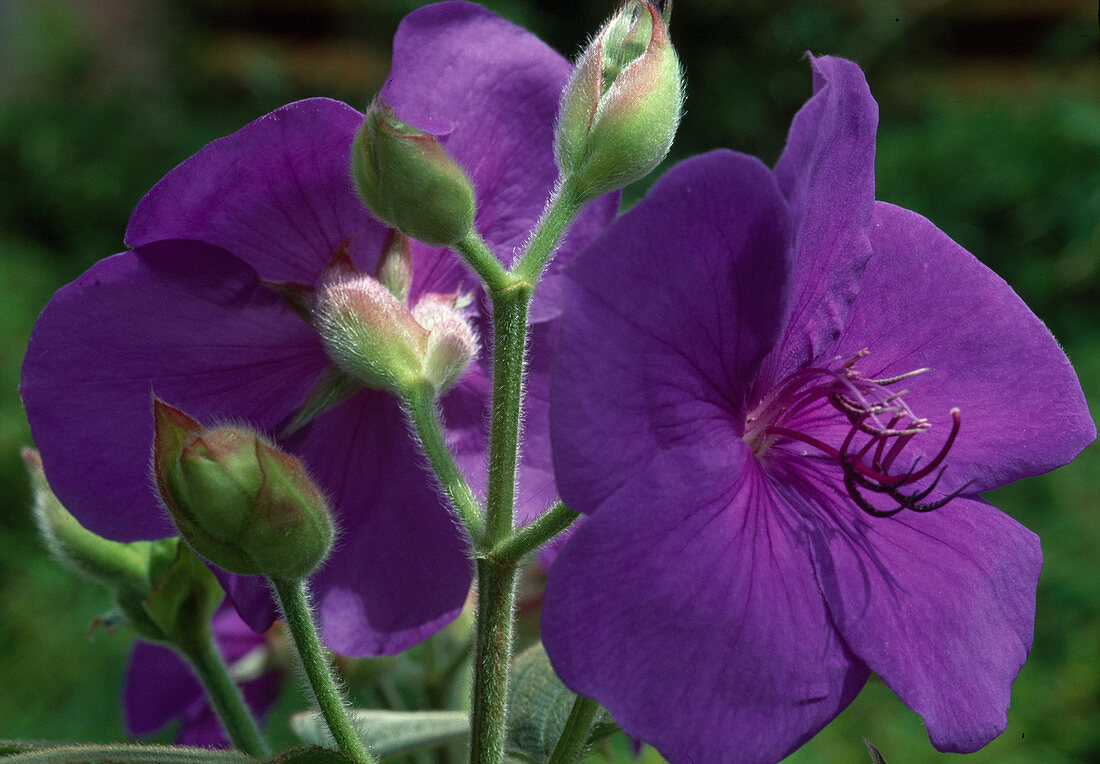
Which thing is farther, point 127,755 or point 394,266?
point 394,266

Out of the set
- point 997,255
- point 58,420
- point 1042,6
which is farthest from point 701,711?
point 1042,6

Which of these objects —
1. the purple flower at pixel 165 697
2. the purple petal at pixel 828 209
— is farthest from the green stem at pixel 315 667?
the purple flower at pixel 165 697

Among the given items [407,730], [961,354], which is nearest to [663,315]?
[961,354]

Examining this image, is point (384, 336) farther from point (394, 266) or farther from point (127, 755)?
point (127, 755)

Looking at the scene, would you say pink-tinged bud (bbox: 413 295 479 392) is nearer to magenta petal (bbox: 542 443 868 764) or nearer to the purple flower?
magenta petal (bbox: 542 443 868 764)

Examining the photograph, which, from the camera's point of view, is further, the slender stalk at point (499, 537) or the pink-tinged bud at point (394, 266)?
the pink-tinged bud at point (394, 266)

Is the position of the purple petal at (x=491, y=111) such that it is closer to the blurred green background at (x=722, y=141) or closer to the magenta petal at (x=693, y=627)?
the magenta petal at (x=693, y=627)

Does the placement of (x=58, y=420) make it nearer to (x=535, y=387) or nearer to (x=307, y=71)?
(x=535, y=387)
